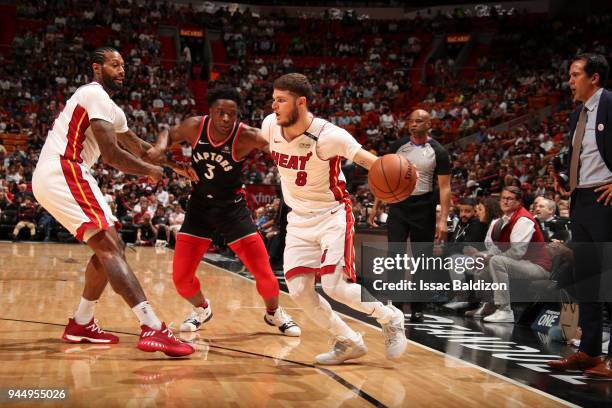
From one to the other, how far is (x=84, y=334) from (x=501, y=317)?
3.83 metres

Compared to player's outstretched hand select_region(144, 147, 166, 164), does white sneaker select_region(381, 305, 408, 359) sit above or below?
below

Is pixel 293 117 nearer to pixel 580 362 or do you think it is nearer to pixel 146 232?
pixel 580 362

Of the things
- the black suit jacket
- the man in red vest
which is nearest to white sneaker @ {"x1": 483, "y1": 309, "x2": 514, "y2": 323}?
the man in red vest

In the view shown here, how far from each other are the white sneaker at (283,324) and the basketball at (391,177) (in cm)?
183

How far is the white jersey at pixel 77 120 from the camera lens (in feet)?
15.5

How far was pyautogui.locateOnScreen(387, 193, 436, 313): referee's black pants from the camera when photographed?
6699 mm

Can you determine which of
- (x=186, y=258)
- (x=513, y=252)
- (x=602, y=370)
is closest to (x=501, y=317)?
(x=513, y=252)

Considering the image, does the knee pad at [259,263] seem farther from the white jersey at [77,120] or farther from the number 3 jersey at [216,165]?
the white jersey at [77,120]

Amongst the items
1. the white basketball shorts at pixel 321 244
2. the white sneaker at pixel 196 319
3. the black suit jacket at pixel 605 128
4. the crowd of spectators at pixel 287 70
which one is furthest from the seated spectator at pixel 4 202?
the black suit jacket at pixel 605 128

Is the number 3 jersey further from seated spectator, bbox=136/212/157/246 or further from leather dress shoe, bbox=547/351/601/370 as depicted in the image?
seated spectator, bbox=136/212/157/246

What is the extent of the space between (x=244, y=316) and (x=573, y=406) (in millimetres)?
3699

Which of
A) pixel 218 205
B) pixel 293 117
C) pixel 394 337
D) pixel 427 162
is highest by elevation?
pixel 293 117

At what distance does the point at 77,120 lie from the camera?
4.78m

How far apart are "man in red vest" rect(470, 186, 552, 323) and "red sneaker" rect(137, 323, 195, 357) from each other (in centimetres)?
338
